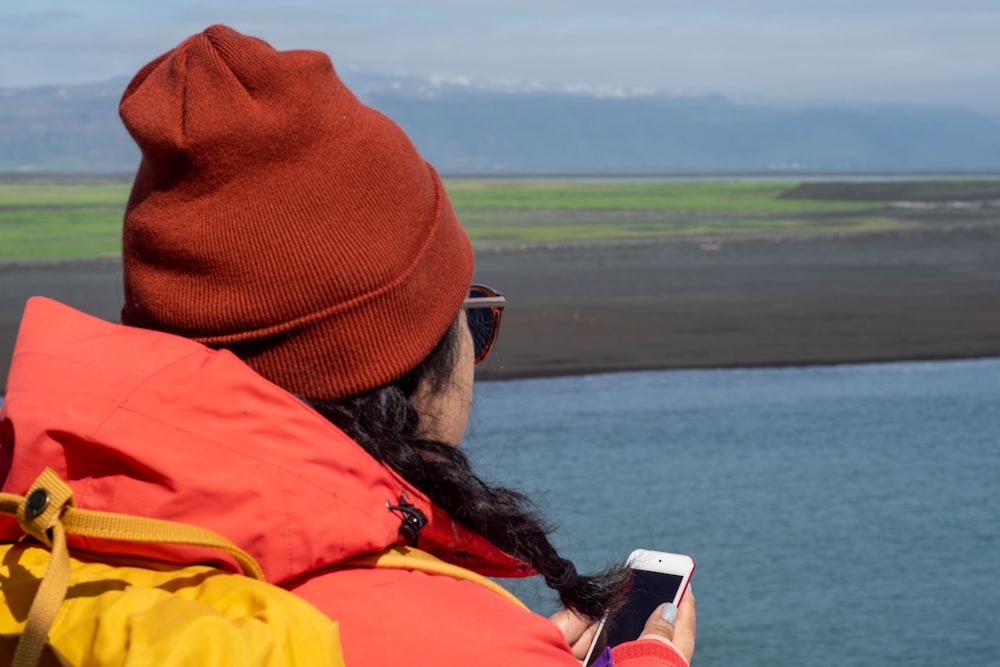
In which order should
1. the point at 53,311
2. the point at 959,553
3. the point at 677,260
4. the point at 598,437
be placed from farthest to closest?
the point at 677,260 < the point at 598,437 < the point at 959,553 < the point at 53,311

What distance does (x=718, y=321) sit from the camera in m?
15.8

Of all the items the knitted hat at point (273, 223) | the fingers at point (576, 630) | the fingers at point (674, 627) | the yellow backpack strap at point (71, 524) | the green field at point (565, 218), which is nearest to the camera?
the yellow backpack strap at point (71, 524)

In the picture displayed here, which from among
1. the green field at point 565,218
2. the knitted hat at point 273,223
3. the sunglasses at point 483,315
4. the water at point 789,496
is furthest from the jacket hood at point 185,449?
the green field at point 565,218

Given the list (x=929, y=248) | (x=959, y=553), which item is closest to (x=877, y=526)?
(x=959, y=553)

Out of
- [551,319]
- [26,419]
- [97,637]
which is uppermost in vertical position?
[26,419]

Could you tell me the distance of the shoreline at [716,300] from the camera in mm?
13617

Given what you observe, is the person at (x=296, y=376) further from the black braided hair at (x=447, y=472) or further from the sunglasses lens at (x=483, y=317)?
the sunglasses lens at (x=483, y=317)

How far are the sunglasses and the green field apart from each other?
998 inches

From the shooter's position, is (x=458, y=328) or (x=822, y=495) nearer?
(x=458, y=328)

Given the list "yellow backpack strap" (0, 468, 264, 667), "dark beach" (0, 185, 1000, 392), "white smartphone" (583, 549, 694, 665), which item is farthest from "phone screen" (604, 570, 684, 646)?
"dark beach" (0, 185, 1000, 392)

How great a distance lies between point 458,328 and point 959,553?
598 centimetres

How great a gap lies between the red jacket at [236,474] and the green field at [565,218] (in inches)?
1017

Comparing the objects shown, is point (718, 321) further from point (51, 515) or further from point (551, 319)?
point (51, 515)

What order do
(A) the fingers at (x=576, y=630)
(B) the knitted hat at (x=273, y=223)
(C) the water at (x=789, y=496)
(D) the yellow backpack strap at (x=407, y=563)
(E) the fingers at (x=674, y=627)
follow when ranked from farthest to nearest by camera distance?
(C) the water at (x=789, y=496) → (A) the fingers at (x=576, y=630) → (E) the fingers at (x=674, y=627) → (B) the knitted hat at (x=273, y=223) → (D) the yellow backpack strap at (x=407, y=563)
